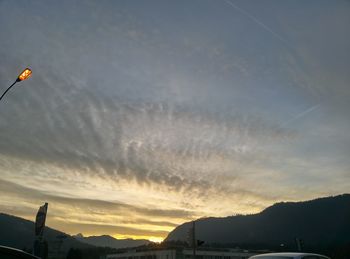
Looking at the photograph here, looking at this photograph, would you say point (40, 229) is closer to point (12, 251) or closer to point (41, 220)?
point (41, 220)

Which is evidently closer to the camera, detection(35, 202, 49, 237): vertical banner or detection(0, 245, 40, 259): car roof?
detection(0, 245, 40, 259): car roof

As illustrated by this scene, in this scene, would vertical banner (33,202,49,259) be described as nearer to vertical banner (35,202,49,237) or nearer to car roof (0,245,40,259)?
vertical banner (35,202,49,237)

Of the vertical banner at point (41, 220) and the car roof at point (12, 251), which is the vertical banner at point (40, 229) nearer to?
the vertical banner at point (41, 220)

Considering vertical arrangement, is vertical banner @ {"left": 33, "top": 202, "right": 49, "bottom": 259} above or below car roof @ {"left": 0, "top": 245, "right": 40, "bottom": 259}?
above

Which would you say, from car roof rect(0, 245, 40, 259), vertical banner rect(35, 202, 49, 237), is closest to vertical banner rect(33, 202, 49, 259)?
vertical banner rect(35, 202, 49, 237)

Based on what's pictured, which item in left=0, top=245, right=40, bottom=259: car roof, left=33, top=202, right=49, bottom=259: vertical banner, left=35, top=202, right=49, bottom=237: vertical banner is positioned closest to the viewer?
left=0, top=245, right=40, bottom=259: car roof

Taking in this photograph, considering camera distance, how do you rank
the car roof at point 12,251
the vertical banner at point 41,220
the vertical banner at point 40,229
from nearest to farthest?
the car roof at point 12,251
the vertical banner at point 40,229
the vertical banner at point 41,220

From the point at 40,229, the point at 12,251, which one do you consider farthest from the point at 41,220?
the point at 12,251

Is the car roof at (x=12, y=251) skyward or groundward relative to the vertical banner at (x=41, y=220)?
groundward

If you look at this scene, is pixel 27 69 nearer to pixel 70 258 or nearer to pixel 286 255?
pixel 286 255

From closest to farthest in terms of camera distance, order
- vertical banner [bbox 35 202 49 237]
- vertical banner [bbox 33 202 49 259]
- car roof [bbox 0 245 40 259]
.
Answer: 1. car roof [bbox 0 245 40 259]
2. vertical banner [bbox 33 202 49 259]
3. vertical banner [bbox 35 202 49 237]

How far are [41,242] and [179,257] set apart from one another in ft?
250

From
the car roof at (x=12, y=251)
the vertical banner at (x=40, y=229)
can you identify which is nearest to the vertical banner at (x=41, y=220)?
the vertical banner at (x=40, y=229)

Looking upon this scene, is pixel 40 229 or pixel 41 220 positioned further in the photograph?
pixel 41 220
